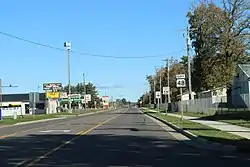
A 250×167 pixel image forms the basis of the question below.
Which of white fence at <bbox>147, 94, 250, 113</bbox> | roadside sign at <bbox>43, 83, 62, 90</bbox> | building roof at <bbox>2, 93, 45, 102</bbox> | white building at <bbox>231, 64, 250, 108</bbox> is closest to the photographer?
white fence at <bbox>147, 94, 250, 113</bbox>

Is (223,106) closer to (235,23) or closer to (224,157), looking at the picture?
(235,23)

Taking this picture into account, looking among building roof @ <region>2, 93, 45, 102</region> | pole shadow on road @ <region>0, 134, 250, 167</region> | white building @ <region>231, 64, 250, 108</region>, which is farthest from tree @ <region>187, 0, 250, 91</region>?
building roof @ <region>2, 93, 45, 102</region>

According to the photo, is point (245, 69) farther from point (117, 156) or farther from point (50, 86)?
point (50, 86)

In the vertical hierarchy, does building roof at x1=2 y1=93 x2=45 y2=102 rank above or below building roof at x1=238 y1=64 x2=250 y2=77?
below

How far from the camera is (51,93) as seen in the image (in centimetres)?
11244

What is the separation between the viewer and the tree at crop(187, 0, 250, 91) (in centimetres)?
6378

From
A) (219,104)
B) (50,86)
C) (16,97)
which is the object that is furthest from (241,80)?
(16,97)

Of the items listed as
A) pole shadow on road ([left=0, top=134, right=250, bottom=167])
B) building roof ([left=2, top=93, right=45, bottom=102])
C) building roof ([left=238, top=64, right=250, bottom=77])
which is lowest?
pole shadow on road ([left=0, top=134, right=250, bottom=167])

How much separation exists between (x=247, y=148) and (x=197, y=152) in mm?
1699

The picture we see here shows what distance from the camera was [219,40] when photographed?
6494 cm

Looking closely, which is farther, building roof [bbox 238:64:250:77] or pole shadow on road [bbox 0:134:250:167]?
building roof [bbox 238:64:250:77]

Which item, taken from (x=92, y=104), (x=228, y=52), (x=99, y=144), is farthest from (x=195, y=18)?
(x=92, y=104)

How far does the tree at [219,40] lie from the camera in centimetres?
6378

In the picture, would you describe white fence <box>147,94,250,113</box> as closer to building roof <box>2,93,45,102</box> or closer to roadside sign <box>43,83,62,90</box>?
roadside sign <box>43,83,62,90</box>
